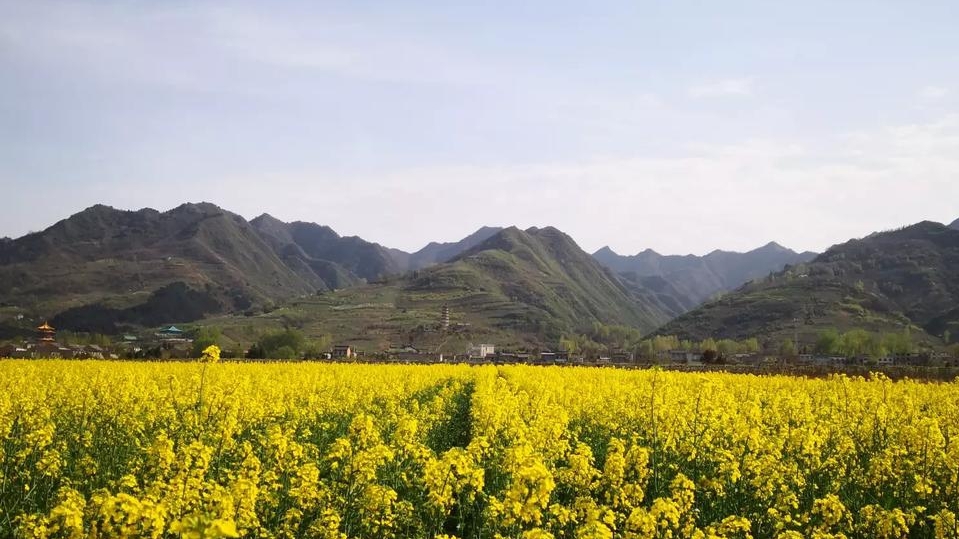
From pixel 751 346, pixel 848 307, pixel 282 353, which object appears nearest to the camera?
pixel 282 353

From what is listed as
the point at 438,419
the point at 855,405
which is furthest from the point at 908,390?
the point at 438,419

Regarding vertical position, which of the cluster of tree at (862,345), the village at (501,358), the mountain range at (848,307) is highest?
the mountain range at (848,307)

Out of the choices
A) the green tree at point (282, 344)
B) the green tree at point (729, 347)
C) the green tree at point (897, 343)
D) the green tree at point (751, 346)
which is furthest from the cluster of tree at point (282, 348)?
the green tree at point (897, 343)

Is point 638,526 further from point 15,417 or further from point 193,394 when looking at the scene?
point 193,394

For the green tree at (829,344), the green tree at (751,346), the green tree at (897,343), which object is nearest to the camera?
the green tree at (829,344)

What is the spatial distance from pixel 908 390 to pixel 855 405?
28.7 ft

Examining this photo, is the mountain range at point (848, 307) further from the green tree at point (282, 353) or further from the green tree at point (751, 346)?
the green tree at point (282, 353)

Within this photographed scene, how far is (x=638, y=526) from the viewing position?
265 inches

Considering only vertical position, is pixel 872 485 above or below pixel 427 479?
below

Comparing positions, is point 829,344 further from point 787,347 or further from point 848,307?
point 848,307

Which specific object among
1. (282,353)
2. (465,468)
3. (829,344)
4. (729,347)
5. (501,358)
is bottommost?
(501,358)

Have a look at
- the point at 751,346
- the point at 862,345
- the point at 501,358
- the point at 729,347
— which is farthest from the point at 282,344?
the point at 862,345

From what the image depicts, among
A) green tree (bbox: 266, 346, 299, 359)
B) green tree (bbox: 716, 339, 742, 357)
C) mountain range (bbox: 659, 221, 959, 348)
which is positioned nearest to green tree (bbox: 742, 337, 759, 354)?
green tree (bbox: 716, 339, 742, 357)

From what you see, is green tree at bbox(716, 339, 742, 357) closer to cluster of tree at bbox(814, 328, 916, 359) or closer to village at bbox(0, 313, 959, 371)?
village at bbox(0, 313, 959, 371)
